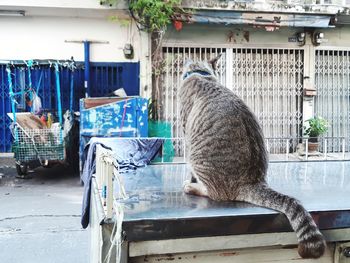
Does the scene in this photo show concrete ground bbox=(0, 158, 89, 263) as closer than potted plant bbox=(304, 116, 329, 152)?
Yes

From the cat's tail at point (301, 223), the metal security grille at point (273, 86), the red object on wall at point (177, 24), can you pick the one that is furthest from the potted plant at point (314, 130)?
the cat's tail at point (301, 223)

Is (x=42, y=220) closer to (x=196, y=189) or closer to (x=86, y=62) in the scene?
(x=196, y=189)

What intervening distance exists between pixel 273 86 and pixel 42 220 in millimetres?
6379

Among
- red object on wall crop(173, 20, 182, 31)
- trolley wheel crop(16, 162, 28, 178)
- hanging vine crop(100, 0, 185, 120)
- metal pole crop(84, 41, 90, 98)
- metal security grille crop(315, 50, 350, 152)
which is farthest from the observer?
metal security grille crop(315, 50, 350, 152)

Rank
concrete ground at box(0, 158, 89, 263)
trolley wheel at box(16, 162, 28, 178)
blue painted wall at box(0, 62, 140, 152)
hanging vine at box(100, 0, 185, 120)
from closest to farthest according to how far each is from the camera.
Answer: concrete ground at box(0, 158, 89, 263) < trolley wheel at box(16, 162, 28, 178) < hanging vine at box(100, 0, 185, 120) < blue painted wall at box(0, 62, 140, 152)

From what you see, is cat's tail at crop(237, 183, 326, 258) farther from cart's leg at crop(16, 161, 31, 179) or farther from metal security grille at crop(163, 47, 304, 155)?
metal security grille at crop(163, 47, 304, 155)

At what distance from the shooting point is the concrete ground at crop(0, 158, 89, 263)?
4.73 metres

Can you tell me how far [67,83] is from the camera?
9.42 metres

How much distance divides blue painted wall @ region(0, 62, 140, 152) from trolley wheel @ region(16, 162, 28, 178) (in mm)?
839

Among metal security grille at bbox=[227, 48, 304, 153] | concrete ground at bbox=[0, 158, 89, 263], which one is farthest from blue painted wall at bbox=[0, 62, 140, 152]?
metal security grille at bbox=[227, 48, 304, 153]

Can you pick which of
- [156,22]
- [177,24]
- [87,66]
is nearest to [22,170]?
[87,66]

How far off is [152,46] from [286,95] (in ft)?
11.2

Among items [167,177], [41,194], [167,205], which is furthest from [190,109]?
[41,194]

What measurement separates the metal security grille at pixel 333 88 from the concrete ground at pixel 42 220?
609 cm
